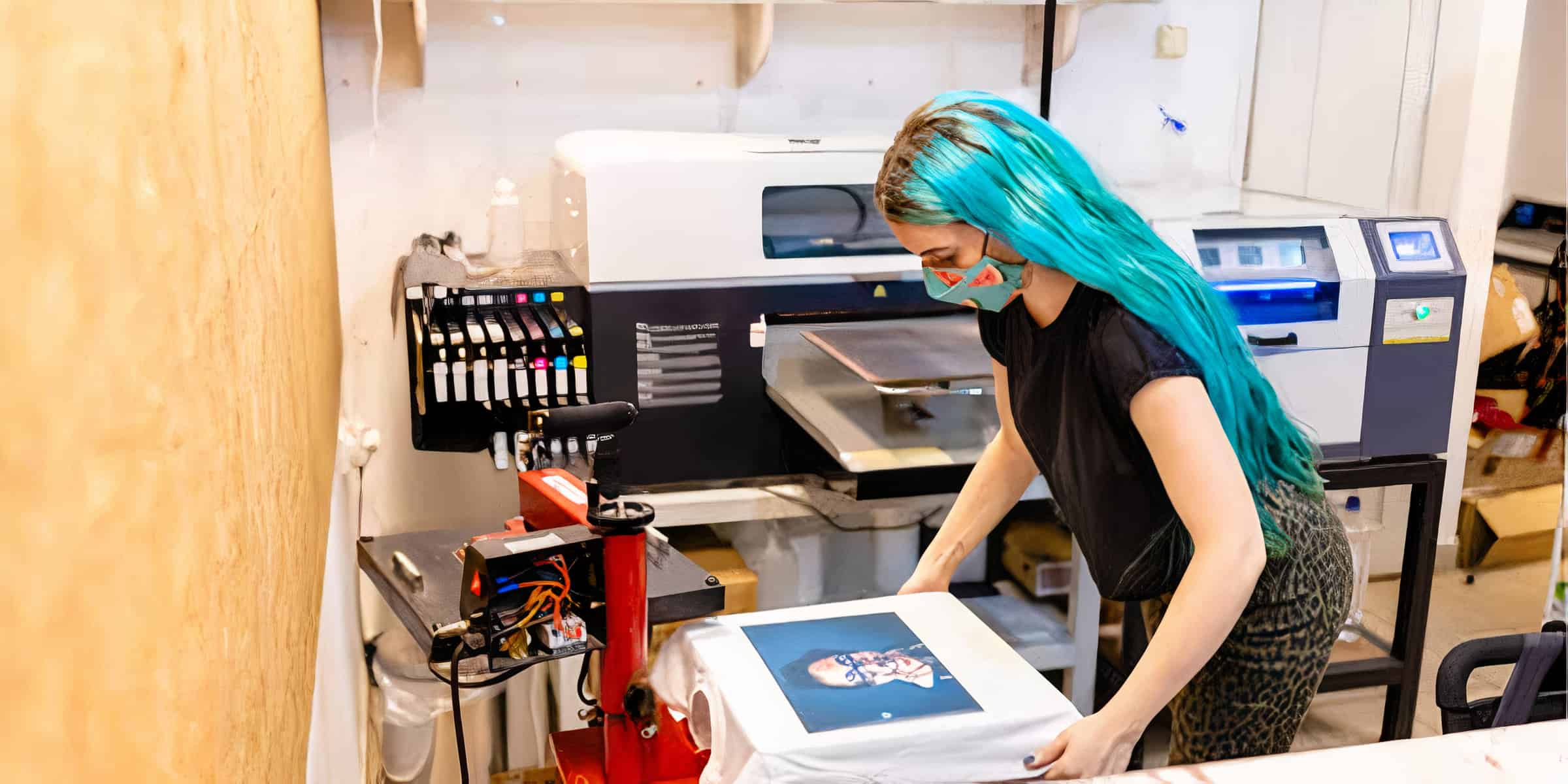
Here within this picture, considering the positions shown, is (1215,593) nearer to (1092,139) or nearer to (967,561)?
(967,561)

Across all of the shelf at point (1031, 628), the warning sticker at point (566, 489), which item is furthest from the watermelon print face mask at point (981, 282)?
the shelf at point (1031, 628)

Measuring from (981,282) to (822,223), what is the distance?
33.4 inches

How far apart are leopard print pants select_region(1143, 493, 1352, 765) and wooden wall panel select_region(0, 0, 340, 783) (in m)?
1.04

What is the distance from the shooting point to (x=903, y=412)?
227cm

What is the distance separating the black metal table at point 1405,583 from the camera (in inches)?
89.8

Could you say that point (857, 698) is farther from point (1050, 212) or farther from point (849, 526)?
point (849, 526)

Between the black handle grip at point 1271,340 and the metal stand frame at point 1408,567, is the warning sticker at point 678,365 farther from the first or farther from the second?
the metal stand frame at point 1408,567

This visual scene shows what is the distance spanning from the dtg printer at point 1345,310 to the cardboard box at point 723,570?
1.01 m

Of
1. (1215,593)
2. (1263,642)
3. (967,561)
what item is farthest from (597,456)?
(967,561)

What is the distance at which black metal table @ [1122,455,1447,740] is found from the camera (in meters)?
2.28

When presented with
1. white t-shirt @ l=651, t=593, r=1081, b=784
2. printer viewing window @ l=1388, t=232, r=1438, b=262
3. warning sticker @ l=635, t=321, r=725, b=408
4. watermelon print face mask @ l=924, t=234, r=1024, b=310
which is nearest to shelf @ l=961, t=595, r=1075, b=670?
warning sticker @ l=635, t=321, r=725, b=408

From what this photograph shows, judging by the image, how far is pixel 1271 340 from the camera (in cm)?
215

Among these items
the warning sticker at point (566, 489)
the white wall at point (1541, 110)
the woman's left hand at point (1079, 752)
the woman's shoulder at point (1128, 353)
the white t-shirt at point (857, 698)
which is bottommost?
the woman's left hand at point (1079, 752)

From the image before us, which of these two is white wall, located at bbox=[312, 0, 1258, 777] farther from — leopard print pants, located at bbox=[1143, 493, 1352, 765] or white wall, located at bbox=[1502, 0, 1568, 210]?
leopard print pants, located at bbox=[1143, 493, 1352, 765]
